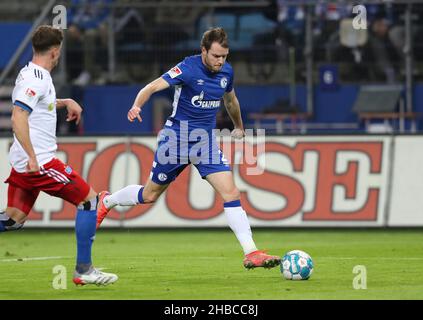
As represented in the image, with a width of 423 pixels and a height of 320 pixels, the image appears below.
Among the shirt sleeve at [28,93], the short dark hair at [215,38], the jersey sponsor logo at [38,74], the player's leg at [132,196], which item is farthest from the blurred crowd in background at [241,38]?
the shirt sleeve at [28,93]

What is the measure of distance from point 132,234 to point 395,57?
728 cm

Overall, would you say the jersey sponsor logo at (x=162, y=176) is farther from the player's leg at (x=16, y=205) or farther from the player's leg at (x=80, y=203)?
the player's leg at (x=16, y=205)

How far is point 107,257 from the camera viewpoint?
14422 mm

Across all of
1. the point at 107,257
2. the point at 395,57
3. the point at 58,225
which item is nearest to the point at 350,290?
the point at 107,257

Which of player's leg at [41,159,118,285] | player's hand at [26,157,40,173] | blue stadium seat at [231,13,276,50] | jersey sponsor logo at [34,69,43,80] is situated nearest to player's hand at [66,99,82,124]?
player's leg at [41,159,118,285]

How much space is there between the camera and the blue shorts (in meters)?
12.4

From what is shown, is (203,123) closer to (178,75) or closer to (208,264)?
(178,75)

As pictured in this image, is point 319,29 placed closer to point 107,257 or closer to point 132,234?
point 132,234

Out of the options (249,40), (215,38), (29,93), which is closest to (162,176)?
(215,38)

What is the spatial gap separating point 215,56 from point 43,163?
2.51 m

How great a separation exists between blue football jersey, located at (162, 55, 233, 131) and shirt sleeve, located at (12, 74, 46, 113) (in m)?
2.17

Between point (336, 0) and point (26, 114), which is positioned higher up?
point (336, 0)

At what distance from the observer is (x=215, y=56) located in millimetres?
12164

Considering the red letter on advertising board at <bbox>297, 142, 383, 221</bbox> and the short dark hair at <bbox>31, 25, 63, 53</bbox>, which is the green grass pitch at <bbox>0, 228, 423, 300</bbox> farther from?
the short dark hair at <bbox>31, 25, 63, 53</bbox>
